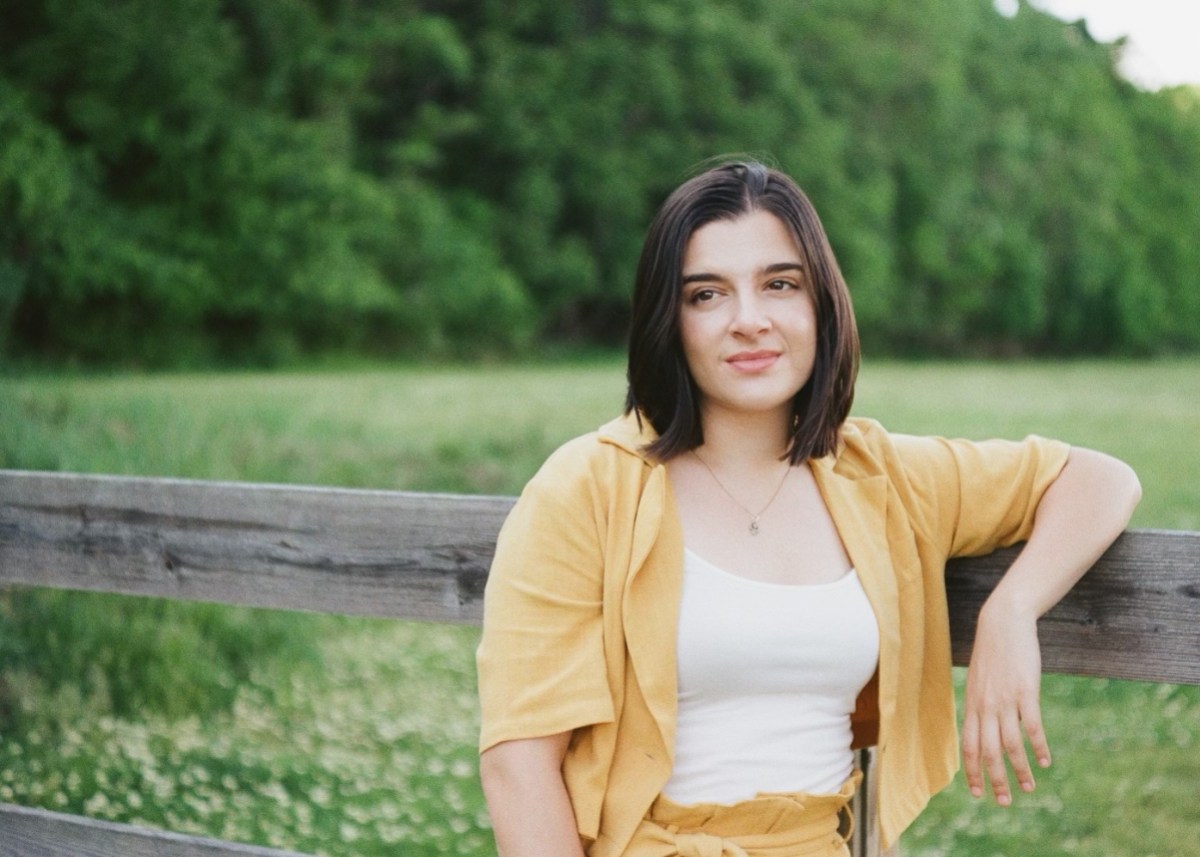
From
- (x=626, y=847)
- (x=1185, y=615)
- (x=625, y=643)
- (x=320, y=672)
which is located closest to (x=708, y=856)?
(x=626, y=847)

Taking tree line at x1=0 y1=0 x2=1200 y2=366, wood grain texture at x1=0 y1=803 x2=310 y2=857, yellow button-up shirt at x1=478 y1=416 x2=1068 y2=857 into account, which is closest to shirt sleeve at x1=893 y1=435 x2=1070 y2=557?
yellow button-up shirt at x1=478 y1=416 x2=1068 y2=857

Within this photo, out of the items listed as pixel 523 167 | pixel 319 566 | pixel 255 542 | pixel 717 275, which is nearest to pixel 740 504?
pixel 717 275

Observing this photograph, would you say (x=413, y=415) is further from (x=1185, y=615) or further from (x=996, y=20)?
(x=996, y=20)

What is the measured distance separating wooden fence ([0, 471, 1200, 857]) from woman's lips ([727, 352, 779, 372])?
49cm

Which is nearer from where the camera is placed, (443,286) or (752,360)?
(752,360)

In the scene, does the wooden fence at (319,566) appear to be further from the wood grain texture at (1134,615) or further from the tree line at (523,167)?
the tree line at (523,167)

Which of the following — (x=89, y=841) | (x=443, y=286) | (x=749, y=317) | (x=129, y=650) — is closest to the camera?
(x=749, y=317)

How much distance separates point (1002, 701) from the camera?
193 cm

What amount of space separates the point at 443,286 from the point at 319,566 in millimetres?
28537

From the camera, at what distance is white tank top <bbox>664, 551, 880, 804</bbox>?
1932 millimetres

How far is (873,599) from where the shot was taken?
200cm

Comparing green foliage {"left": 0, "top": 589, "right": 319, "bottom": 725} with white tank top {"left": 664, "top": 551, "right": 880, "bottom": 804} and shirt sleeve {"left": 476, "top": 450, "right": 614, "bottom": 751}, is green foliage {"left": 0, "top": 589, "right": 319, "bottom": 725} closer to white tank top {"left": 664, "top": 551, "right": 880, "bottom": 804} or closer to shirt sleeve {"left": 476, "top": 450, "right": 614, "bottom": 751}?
shirt sleeve {"left": 476, "top": 450, "right": 614, "bottom": 751}

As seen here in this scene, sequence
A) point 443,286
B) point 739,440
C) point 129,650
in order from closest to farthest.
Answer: point 739,440
point 129,650
point 443,286

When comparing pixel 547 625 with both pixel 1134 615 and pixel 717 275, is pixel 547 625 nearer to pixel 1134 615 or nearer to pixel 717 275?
pixel 717 275
